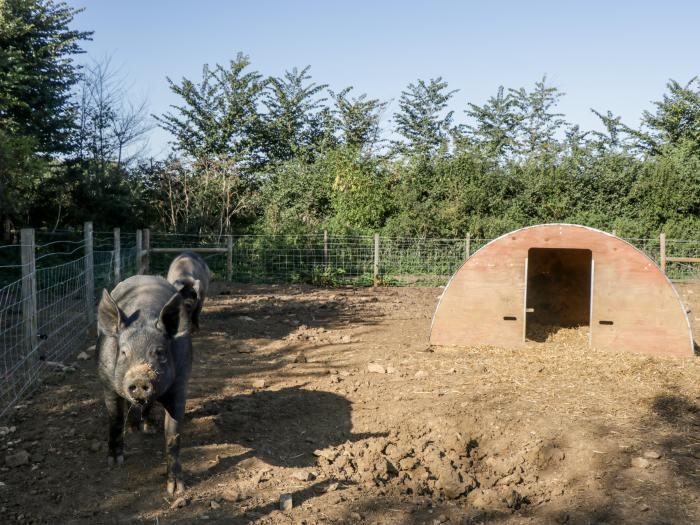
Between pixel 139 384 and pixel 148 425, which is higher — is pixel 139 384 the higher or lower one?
the higher one

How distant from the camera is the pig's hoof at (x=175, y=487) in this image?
3.66 metres

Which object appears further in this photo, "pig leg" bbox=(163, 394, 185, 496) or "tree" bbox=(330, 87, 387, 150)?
"tree" bbox=(330, 87, 387, 150)

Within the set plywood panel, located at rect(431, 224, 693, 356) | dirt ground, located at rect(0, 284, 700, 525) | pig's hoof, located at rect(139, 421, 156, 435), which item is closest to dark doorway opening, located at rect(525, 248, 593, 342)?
plywood panel, located at rect(431, 224, 693, 356)

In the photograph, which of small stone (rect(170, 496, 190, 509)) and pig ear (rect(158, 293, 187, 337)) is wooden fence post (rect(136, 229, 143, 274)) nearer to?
pig ear (rect(158, 293, 187, 337))

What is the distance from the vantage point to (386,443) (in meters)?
4.54

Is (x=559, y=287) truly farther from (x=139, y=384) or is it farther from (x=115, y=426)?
(x=139, y=384)

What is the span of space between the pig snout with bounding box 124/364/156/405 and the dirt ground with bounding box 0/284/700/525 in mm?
688

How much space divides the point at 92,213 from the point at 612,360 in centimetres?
1428

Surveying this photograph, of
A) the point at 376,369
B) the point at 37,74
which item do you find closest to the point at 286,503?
the point at 376,369

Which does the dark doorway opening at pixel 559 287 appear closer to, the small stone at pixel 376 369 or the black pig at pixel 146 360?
the small stone at pixel 376 369

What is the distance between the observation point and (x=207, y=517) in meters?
3.38

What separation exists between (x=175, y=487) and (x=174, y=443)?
260mm

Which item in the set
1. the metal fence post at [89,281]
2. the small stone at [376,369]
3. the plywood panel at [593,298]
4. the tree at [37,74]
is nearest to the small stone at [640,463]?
the small stone at [376,369]

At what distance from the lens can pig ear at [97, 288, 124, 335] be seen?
12.0 ft
